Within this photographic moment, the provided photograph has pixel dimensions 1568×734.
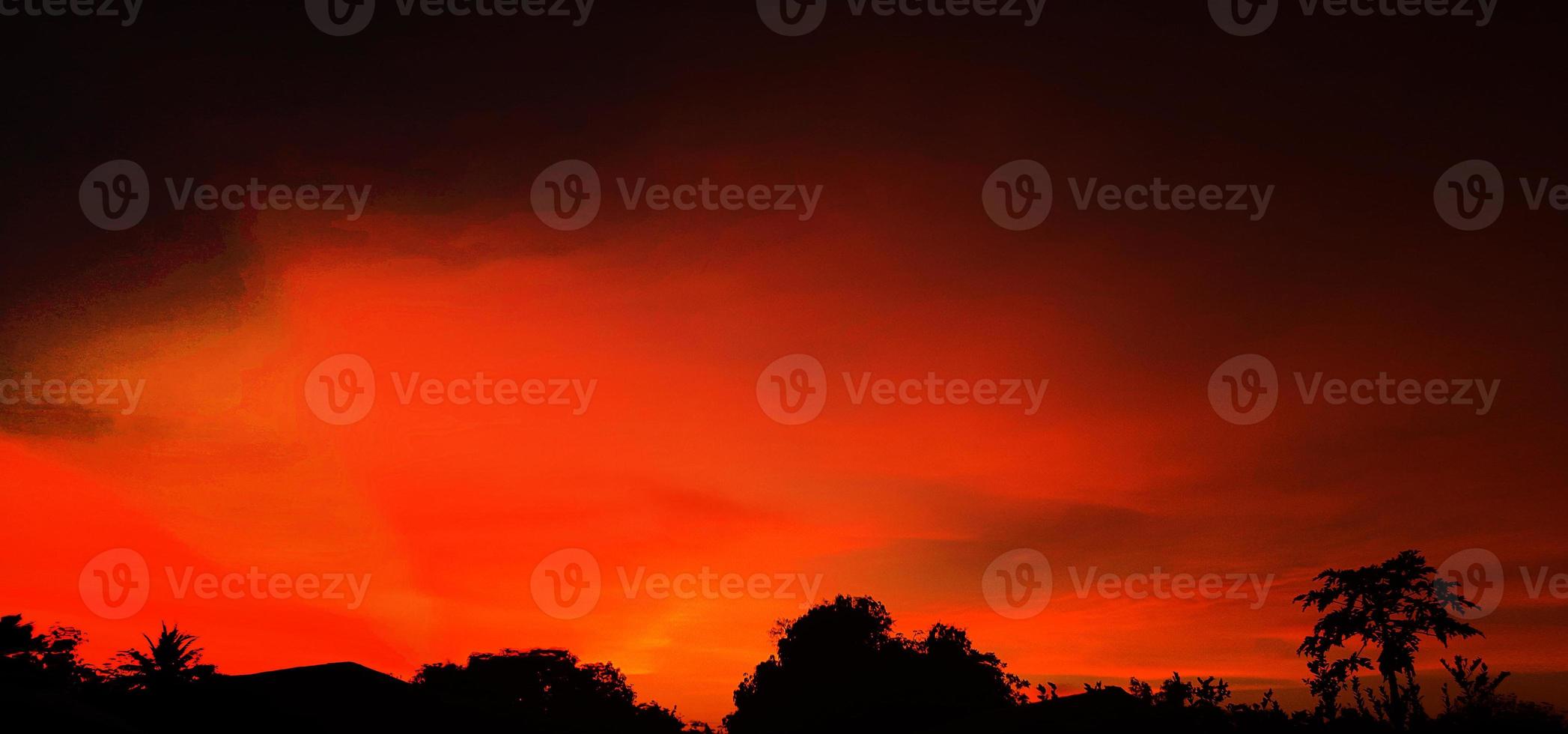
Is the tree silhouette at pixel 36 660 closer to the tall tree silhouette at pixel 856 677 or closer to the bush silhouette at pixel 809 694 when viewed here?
the bush silhouette at pixel 809 694

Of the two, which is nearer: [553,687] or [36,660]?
[36,660]

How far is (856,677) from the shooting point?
6050cm

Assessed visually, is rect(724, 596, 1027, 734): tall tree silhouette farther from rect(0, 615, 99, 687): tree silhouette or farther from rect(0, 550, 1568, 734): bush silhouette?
rect(0, 615, 99, 687): tree silhouette

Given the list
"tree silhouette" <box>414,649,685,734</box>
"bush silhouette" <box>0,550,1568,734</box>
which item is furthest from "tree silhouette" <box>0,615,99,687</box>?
"tree silhouette" <box>414,649,685,734</box>

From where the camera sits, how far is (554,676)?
77.8 m

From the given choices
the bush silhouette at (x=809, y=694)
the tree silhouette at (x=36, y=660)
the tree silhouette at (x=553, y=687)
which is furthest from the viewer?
A: the tree silhouette at (x=553, y=687)

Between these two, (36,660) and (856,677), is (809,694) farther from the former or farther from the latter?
(36,660)

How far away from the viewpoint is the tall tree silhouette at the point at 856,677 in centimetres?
5691

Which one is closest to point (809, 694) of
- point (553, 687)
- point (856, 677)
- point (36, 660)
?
point (856, 677)

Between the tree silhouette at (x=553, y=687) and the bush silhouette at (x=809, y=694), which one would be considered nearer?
the bush silhouette at (x=809, y=694)

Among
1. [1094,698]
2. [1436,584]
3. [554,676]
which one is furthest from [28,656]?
[1436,584]

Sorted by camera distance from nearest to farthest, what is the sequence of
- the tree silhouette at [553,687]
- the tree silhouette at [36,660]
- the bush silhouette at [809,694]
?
the bush silhouette at [809,694]
the tree silhouette at [36,660]
the tree silhouette at [553,687]

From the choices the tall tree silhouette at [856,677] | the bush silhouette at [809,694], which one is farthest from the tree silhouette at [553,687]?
the tall tree silhouette at [856,677]

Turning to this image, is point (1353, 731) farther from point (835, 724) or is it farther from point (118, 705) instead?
point (835, 724)
